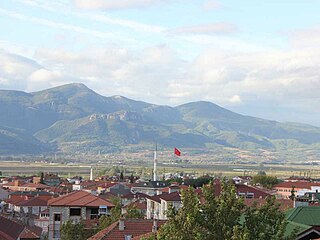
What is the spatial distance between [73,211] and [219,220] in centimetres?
3456

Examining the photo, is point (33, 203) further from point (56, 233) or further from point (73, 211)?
point (73, 211)

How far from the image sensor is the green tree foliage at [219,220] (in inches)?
910

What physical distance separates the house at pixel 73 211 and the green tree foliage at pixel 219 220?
107 feet

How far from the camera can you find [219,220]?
77.2 feet

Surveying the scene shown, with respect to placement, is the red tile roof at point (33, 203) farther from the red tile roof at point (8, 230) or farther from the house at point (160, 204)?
the red tile roof at point (8, 230)

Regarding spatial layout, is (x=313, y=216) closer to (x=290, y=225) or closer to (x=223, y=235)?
(x=290, y=225)

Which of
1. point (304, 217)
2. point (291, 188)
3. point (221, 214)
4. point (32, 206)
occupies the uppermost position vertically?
point (221, 214)

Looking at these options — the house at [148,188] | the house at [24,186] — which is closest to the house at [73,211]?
the house at [148,188]

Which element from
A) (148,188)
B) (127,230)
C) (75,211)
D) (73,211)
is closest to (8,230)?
(127,230)

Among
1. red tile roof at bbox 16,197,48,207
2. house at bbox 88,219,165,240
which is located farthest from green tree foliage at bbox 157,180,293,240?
red tile roof at bbox 16,197,48,207

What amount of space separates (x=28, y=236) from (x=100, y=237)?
19.7m

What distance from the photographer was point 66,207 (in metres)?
56.5

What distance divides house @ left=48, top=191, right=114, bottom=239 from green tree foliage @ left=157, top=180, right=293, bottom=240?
32.6 metres

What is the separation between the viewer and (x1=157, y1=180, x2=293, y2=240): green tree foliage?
2312 centimetres
